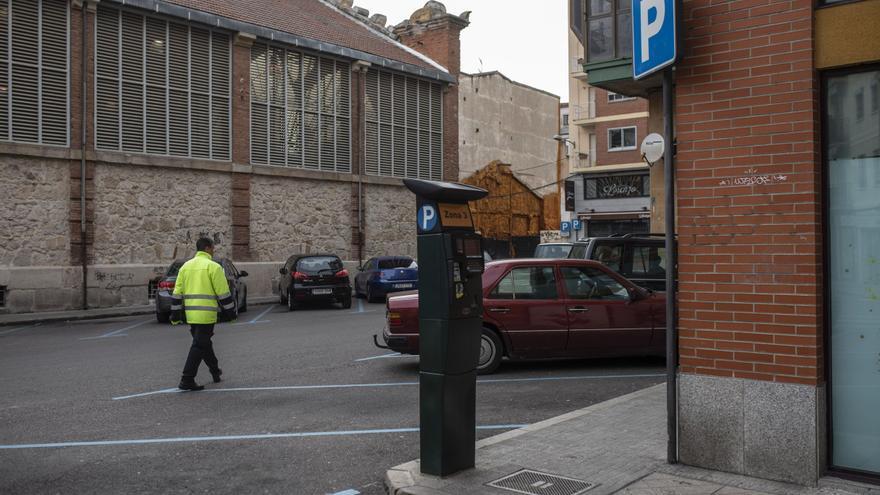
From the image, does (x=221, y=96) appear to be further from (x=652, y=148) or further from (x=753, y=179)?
(x=753, y=179)

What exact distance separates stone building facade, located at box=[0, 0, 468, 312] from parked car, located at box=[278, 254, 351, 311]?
4792 mm

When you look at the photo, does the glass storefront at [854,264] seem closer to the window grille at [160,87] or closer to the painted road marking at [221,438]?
the painted road marking at [221,438]

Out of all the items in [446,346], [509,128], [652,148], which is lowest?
[446,346]

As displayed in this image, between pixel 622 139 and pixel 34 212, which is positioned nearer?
pixel 34 212

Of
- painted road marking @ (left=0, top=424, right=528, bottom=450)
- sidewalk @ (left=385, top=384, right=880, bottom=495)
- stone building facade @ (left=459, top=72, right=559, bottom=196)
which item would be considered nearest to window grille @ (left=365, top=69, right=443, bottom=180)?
stone building facade @ (left=459, top=72, right=559, bottom=196)

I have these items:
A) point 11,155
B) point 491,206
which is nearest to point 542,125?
point 491,206

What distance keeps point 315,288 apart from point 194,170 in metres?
6.50

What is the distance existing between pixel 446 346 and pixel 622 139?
3703 centimetres

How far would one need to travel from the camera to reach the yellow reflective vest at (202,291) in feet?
30.1

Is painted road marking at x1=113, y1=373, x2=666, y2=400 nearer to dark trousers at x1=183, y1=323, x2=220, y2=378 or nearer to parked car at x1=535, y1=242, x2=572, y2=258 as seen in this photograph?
dark trousers at x1=183, y1=323, x2=220, y2=378

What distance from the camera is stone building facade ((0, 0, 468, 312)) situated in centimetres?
2100

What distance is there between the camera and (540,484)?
5.13 meters

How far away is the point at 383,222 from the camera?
30156 mm

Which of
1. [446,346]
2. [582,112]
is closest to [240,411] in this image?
[446,346]
